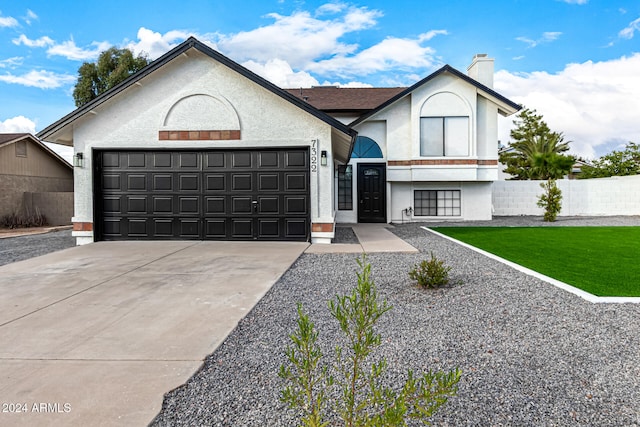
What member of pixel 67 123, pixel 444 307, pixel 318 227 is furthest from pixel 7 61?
pixel 444 307

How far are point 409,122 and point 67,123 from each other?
43.7 feet

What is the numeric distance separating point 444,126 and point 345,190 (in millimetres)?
5335

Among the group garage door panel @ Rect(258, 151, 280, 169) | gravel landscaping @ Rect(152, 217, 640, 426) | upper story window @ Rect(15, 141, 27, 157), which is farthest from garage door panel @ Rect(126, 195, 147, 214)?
upper story window @ Rect(15, 141, 27, 157)

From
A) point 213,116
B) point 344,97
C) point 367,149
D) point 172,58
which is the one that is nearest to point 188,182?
point 213,116

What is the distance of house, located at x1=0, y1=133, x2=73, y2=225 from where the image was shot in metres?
18.5

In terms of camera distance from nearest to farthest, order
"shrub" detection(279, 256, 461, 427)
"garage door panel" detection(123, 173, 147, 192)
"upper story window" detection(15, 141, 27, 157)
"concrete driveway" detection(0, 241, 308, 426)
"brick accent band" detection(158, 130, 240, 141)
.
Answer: "shrub" detection(279, 256, 461, 427) < "concrete driveway" detection(0, 241, 308, 426) < "brick accent band" detection(158, 130, 240, 141) < "garage door panel" detection(123, 173, 147, 192) < "upper story window" detection(15, 141, 27, 157)

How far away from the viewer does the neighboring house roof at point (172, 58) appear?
410 inches

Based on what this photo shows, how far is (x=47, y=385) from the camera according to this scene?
9.95ft

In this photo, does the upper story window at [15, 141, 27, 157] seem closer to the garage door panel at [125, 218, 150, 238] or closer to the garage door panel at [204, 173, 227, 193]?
Result: the garage door panel at [125, 218, 150, 238]

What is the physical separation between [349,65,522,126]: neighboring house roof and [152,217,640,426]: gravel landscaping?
12.4 m

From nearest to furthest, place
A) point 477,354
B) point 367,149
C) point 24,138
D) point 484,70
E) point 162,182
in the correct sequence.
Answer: point 477,354 < point 162,182 < point 367,149 < point 24,138 < point 484,70

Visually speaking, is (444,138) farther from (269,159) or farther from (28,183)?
(28,183)

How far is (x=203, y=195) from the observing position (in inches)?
444

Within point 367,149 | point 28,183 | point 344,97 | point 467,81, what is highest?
point 344,97
